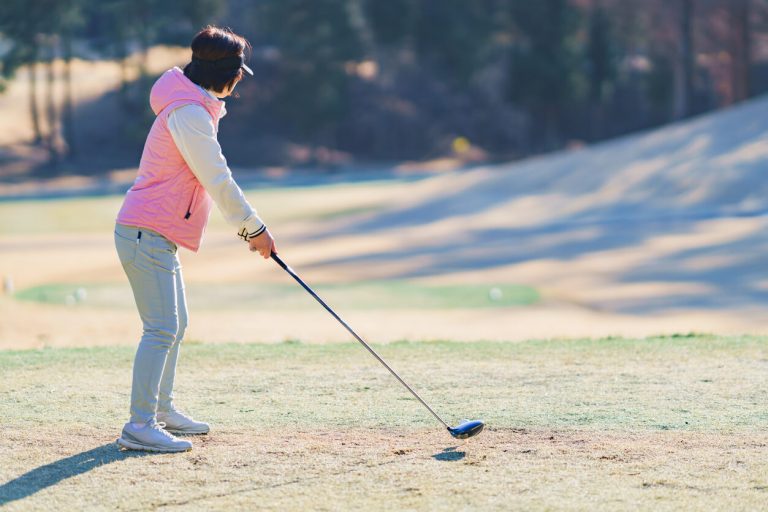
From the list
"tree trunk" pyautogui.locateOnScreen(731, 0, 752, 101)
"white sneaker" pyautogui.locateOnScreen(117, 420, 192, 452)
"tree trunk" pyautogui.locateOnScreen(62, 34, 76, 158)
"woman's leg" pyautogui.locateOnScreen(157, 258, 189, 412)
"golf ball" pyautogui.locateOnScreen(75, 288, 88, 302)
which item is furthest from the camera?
"tree trunk" pyautogui.locateOnScreen(62, 34, 76, 158)

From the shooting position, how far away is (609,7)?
229 ft

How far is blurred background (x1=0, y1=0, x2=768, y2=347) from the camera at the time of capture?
54.0 ft

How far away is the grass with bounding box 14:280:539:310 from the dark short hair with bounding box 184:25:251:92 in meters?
10.8

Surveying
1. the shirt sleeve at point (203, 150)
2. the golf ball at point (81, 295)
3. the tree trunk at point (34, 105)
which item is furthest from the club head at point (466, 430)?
the tree trunk at point (34, 105)

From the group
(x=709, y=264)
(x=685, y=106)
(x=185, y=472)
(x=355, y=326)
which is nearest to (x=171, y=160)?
(x=185, y=472)

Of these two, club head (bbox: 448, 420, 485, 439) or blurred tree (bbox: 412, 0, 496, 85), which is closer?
club head (bbox: 448, 420, 485, 439)

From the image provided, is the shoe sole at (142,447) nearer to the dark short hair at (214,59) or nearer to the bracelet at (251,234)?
the bracelet at (251,234)

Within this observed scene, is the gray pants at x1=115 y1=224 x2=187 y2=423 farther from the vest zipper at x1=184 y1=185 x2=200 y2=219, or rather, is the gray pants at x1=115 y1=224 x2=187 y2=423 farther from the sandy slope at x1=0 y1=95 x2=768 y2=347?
the sandy slope at x1=0 y1=95 x2=768 y2=347

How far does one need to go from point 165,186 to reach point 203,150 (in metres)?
0.31

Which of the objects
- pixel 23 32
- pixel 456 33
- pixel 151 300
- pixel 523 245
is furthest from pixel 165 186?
pixel 456 33

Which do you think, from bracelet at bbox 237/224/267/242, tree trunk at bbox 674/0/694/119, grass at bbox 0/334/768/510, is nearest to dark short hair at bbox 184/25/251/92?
bracelet at bbox 237/224/267/242

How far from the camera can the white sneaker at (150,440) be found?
5.55m

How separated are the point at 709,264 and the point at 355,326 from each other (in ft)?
27.7

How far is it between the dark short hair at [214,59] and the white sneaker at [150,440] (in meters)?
1.66
